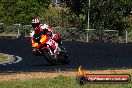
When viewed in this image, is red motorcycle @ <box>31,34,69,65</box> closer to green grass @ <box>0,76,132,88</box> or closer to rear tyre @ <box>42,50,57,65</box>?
rear tyre @ <box>42,50,57,65</box>

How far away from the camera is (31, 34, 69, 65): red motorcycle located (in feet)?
70.0

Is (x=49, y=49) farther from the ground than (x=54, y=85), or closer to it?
farther from the ground

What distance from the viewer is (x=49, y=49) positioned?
71.2 feet

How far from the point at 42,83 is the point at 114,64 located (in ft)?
28.2

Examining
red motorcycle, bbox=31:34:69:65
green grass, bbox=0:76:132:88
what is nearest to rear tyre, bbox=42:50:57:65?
red motorcycle, bbox=31:34:69:65

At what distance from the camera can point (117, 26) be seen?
46469 millimetres

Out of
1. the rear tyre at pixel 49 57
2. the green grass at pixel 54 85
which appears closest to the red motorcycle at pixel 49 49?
the rear tyre at pixel 49 57

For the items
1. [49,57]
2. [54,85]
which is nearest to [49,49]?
[49,57]

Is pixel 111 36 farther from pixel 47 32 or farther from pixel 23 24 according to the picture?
pixel 47 32

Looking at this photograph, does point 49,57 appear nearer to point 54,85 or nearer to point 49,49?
point 49,49

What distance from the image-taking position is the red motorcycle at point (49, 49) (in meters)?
21.3

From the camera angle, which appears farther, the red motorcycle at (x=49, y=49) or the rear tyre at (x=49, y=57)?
the rear tyre at (x=49, y=57)

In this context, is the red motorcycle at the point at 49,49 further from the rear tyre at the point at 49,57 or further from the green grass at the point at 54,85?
the green grass at the point at 54,85

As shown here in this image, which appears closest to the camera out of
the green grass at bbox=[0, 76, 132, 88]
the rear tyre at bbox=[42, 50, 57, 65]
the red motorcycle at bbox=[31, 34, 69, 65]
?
the green grass at bbox=[0, 76, 132, 88]
